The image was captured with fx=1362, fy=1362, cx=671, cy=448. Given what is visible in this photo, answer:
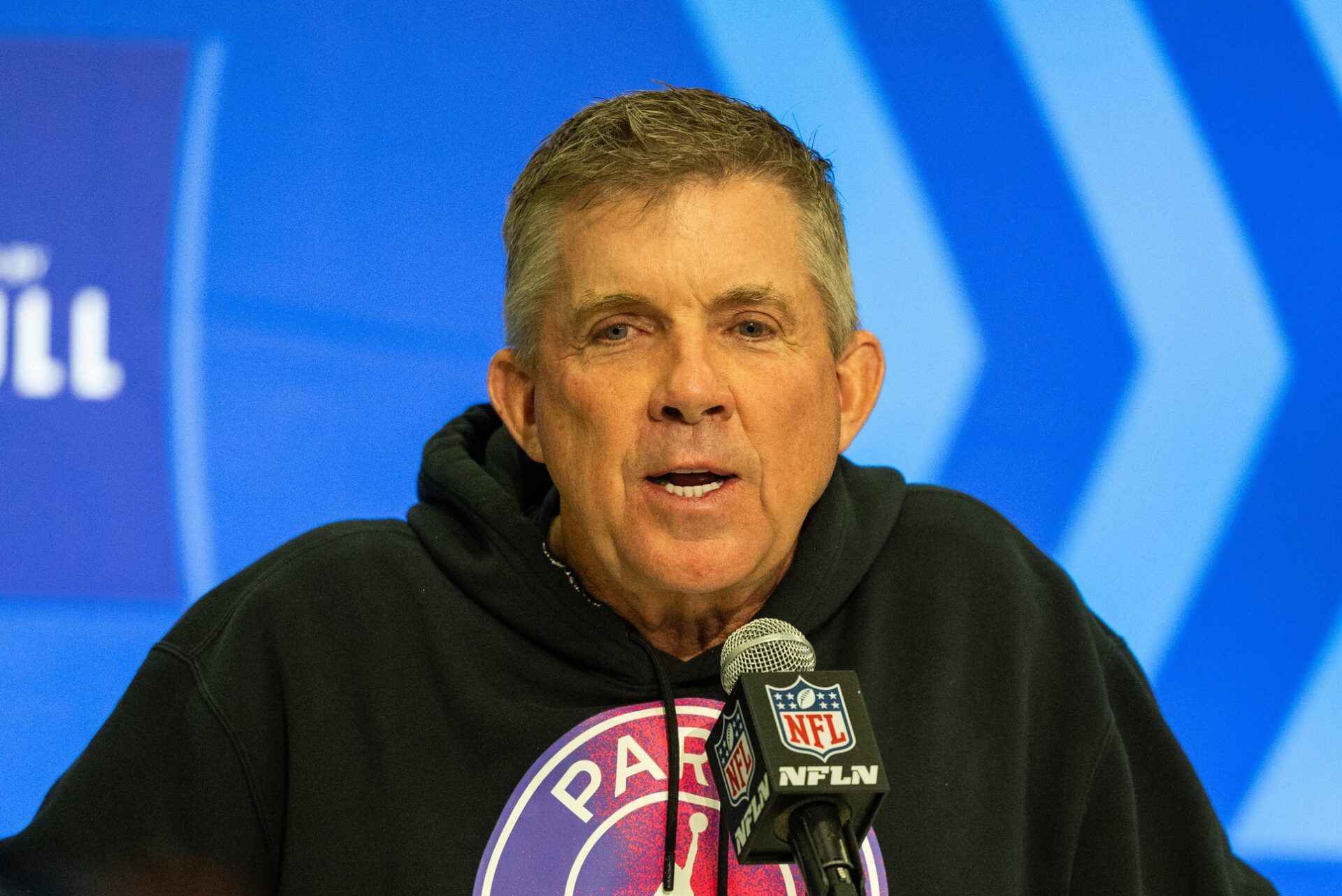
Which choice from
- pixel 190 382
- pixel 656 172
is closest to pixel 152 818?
pixel 656 172

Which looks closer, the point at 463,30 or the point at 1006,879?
the point at 1006,879

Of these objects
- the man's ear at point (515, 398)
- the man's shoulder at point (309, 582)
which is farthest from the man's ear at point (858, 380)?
the man's shoulder at point (309, 582)

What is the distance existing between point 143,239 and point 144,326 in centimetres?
16

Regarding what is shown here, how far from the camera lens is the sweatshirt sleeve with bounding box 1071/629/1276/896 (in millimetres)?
1514

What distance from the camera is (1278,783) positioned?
96.4 inches

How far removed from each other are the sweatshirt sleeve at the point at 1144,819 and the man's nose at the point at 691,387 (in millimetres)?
610

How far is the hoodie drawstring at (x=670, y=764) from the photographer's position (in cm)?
137

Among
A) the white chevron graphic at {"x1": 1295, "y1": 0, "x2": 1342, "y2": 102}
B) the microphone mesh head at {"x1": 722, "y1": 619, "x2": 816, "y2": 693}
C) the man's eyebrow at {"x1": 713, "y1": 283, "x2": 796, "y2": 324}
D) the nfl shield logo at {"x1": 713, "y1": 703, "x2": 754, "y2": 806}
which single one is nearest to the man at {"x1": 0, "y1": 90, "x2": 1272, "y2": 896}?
the man's eyebrow at {"x1": 713, "y1": 283, "x2": 796, "y2": 324}

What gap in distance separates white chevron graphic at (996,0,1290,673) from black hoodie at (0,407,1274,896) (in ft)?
2.89

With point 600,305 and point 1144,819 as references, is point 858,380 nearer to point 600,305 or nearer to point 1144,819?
point 600,305

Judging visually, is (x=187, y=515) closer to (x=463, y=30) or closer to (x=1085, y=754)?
(x=463, y=30)

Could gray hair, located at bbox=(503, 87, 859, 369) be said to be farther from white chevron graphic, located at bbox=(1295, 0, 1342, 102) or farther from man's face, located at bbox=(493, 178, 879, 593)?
white chevron graphic, located at bbox=(1295, 0, 1342, 102)

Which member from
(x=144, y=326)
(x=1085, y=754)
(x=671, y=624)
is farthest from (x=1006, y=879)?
(x=144, y=326)

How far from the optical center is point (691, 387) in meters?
1.33
